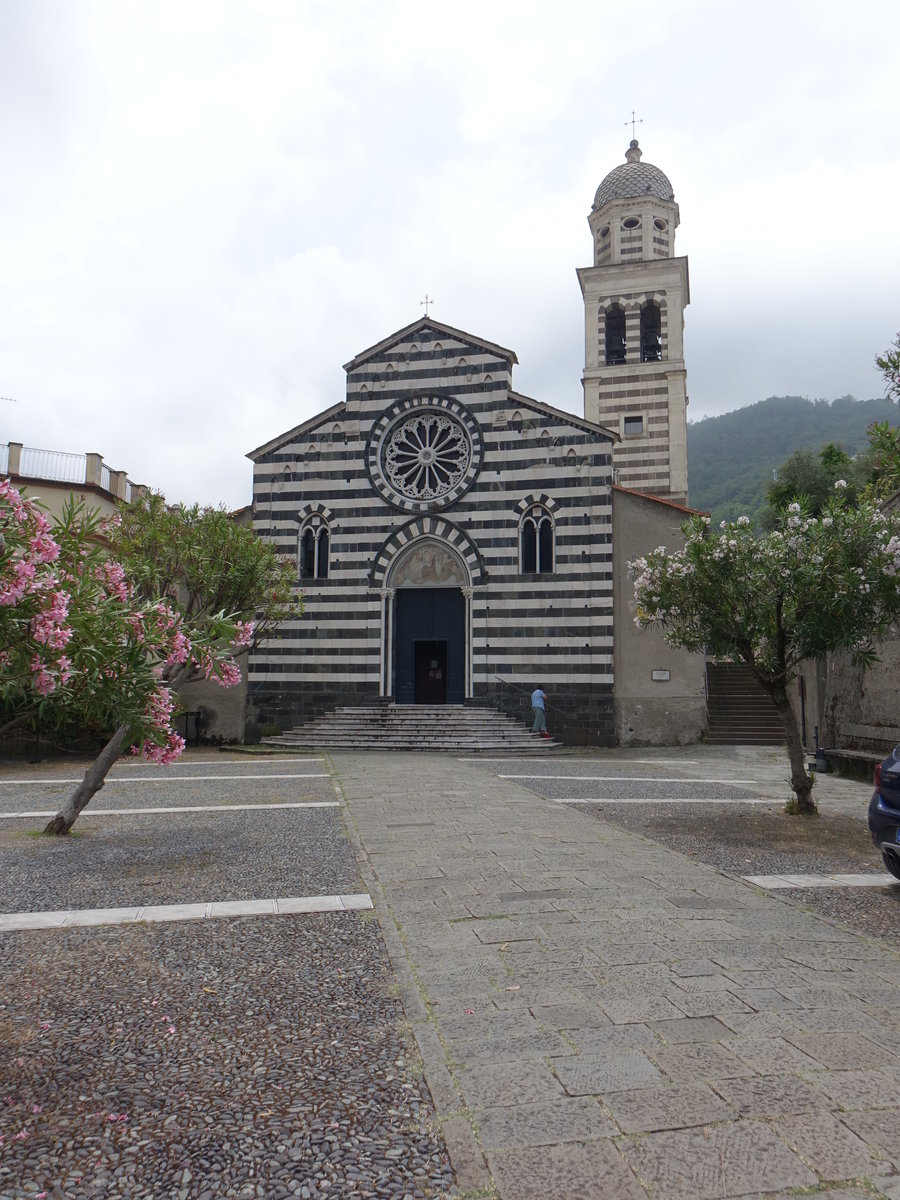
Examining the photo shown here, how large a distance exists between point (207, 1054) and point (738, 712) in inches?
849

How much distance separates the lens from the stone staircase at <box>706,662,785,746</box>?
72.7 ft

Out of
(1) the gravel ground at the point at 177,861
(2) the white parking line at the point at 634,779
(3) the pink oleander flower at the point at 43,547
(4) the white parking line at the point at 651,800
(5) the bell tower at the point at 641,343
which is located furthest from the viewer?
(5) the bell tower at the point at 641,343

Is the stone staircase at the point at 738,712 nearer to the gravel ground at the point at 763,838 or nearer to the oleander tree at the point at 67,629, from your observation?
the gravel ground at the point at 763,838

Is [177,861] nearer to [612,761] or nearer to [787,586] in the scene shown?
[787,586]

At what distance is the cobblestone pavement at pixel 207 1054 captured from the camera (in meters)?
2.79

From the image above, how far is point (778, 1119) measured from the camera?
3.04 metres

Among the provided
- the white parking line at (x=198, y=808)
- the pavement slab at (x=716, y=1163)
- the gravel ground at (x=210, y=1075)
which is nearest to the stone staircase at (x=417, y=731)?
the white parking line at (x=198, y=808)

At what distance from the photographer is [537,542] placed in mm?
22859

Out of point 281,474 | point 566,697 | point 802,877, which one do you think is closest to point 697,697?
point 566,697

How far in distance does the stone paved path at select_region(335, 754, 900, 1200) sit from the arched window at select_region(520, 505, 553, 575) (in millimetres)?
15752

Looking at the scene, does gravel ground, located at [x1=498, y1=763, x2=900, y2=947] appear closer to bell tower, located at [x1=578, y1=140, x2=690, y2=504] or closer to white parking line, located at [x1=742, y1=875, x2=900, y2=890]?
white parking line, located at [x1=742, y1=875, x2=900, y2=890]

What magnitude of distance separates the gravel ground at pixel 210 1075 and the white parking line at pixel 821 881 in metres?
3.64

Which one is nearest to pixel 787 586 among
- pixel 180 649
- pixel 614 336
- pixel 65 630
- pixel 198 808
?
pixel 180 649

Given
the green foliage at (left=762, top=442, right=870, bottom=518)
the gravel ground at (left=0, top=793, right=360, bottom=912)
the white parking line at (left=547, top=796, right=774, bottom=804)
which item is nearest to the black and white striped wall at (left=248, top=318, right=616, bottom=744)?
the white parking line at (left=547, top=796, right=774, bottom=804)
